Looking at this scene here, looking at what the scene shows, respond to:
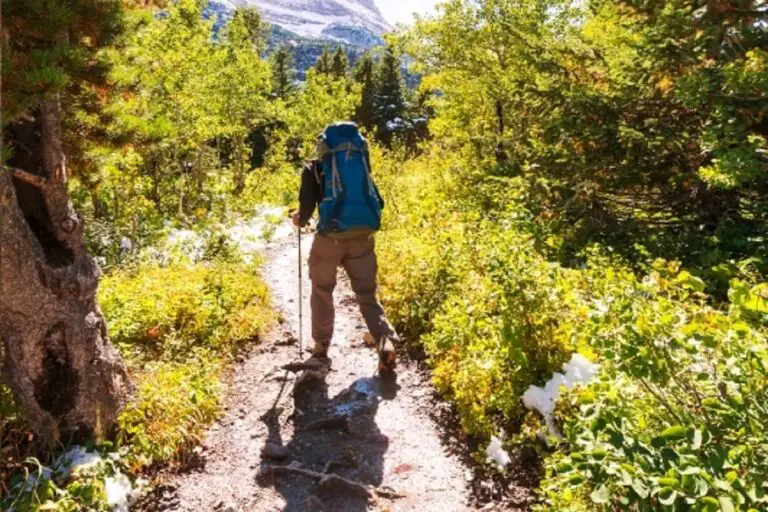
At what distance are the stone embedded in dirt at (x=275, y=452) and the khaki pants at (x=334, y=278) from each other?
1.67 m

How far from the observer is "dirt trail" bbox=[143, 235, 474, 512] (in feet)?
14.0

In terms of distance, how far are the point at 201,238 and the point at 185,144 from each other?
496cm

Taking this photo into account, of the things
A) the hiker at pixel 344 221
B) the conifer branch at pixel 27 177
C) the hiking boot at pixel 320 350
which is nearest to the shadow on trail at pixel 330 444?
the hiking boot at pixel 320 350

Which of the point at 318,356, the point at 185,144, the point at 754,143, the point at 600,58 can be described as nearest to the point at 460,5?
the point at 600,58

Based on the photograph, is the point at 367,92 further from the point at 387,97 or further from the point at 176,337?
the point at 176,337

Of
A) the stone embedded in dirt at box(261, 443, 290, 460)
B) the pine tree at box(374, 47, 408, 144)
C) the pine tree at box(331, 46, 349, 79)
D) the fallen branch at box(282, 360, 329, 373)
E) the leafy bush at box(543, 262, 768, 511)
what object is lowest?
the stone embedded in dirt at box(261, 443, 290, 460)

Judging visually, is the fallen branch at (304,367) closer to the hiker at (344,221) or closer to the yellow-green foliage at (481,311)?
the hiker at (344,221)

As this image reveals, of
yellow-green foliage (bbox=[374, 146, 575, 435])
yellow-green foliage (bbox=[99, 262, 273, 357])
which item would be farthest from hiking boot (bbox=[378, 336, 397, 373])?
yellow-green foliage (bbox=[99, 262, 273, 357])

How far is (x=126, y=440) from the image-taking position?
4.53m

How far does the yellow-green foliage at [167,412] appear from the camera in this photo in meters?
4.49

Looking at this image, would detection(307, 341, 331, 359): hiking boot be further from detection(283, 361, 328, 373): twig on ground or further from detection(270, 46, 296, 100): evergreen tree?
detection(270, 46, 296, 100): evergreen tree

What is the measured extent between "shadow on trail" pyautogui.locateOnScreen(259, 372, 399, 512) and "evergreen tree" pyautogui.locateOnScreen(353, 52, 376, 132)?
1964 inches

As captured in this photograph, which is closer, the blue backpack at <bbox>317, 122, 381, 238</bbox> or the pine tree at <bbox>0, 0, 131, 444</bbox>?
the pine tree at <bbox>0, 0, 131, 444</bbox>

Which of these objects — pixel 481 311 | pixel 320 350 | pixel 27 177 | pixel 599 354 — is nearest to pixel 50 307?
pixel 27 177
